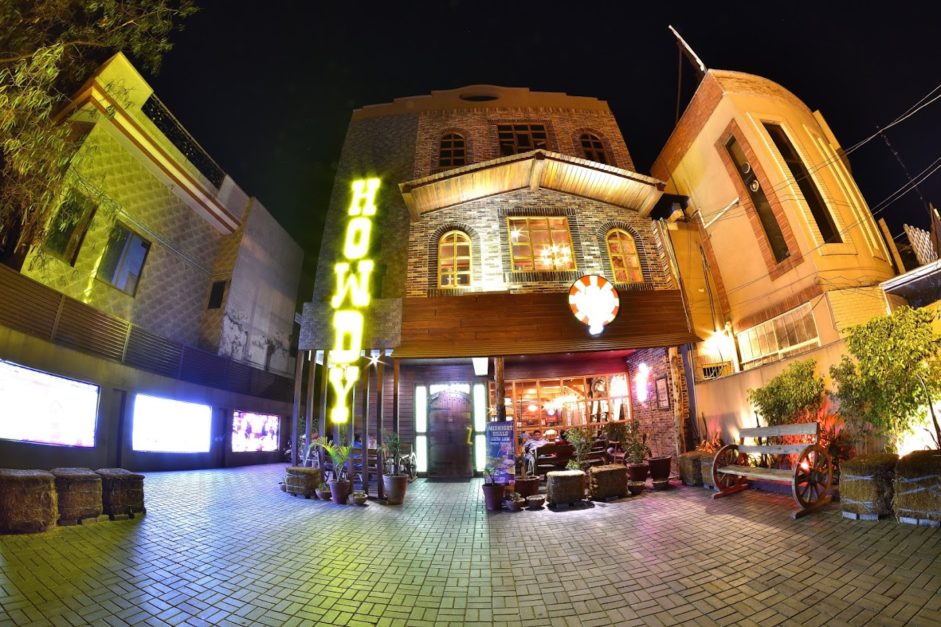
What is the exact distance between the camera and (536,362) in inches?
495

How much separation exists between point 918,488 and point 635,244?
28.0 feet

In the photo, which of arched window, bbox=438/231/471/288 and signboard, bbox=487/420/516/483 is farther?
arched window, bbox=438/231/471/288

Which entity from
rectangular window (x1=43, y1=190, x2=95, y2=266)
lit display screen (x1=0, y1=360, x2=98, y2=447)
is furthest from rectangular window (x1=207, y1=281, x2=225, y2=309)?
lit display screen (x1=0, y1=360, x2=98, y2=447)

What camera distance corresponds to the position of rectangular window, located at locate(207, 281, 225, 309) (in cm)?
1755

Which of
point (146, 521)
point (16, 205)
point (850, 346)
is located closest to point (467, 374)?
point (146, 521)

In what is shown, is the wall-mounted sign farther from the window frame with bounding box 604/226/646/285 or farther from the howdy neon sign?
the howdy neon sign

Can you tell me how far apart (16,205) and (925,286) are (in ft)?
64.2

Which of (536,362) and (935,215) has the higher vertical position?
(935,215)

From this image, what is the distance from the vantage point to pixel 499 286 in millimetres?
11008

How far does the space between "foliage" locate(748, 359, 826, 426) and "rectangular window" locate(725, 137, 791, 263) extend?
5.41 metres

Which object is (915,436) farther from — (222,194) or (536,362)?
(222,194)

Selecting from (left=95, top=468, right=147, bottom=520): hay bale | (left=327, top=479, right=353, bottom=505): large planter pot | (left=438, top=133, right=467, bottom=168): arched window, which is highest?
(left=438, top=133, right=467, bottom=168): arched window

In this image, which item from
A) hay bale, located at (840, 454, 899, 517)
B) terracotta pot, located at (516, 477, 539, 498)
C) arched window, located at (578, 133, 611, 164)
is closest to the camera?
hay bale, located at (840, 454, 899, 517)

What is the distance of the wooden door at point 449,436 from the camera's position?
1223 cm
